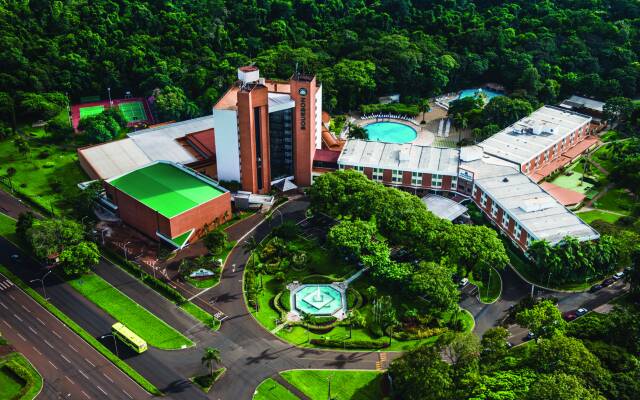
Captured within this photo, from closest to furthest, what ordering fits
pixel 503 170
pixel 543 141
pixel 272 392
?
1. pixel 272 392
2. pixel 503 170
3. pixel 543 141

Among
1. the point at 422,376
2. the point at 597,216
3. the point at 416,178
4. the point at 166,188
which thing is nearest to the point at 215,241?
the point at 166,188

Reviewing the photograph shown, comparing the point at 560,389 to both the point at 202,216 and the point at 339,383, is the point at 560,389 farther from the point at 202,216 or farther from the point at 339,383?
the point at 202,216

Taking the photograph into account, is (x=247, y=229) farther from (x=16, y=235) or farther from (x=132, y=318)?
(x=16, y=235)

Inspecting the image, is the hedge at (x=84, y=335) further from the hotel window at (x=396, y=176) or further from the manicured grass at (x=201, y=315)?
the hotel window at (x=396, y=176)

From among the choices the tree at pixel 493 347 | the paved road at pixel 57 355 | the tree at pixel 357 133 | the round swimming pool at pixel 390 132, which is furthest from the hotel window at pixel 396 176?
the paved road at pixel 57 355

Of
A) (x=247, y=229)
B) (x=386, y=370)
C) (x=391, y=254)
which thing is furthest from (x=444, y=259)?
(x=247, y=229)
